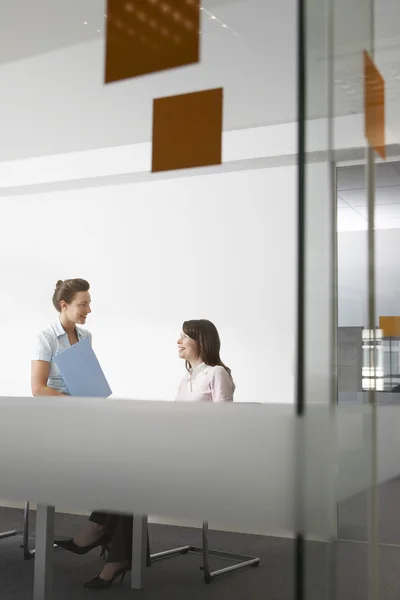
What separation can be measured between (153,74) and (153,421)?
252mm

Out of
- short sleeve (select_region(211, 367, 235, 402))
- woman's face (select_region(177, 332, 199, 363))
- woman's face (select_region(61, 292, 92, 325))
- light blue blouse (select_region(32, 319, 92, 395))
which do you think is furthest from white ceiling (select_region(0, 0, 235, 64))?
woman's face (select_region(177, 332, 199, 363))

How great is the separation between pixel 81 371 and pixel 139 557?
1.77 m

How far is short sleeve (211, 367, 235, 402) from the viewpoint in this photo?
2621mm

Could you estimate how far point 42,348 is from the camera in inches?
82.6

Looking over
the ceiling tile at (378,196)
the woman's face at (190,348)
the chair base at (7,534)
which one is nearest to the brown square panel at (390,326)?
the ceiling tile at (378,196)

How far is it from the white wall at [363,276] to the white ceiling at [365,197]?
10mm

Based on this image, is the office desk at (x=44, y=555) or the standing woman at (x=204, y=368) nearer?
the office desk at (x=44, y=555)

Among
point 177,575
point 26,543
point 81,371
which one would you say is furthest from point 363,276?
point 26,543

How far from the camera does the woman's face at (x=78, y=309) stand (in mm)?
2266

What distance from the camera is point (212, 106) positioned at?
0.49 meters

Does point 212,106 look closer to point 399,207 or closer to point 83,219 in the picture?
point 399,207

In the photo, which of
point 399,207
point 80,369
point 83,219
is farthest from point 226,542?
point 399,207

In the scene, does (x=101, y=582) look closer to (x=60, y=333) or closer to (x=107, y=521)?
(x=107, y=521)

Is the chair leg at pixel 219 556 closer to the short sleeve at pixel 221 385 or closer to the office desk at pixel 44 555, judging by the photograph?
the short sleeve at pixel 221 385
